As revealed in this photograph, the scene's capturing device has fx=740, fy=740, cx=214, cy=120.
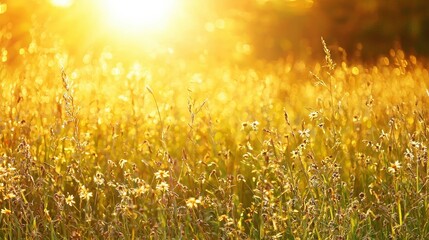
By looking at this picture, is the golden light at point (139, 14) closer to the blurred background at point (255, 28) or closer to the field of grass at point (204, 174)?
the blurred background at point (255, 28)

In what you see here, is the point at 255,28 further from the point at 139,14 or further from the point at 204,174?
the point at 204,174

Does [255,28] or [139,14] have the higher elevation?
[255,28]

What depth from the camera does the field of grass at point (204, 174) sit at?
3.11 m

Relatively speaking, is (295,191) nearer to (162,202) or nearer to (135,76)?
(162,202)

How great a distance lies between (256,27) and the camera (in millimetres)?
15016

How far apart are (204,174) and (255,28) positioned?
38.4ft

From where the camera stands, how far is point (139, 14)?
42.3ft

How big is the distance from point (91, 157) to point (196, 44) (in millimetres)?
10288

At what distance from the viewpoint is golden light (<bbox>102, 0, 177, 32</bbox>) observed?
493 inches

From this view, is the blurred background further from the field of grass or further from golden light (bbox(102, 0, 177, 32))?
the field of grass

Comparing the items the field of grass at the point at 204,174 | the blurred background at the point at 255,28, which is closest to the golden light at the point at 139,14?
the blurred background at the point at 255,28

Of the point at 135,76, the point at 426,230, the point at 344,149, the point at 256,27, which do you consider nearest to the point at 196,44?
the point at 256,27

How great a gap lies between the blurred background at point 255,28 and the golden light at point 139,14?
0.10m

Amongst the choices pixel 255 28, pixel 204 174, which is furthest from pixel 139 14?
pixel 204 174
